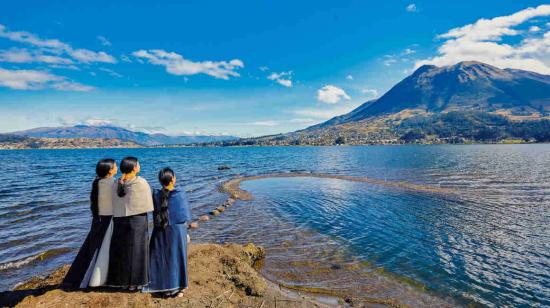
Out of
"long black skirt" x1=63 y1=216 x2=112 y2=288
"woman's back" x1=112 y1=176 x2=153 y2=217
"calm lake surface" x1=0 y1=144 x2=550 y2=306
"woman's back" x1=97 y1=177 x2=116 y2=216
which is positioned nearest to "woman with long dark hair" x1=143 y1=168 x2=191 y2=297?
"woman's back" x1=112 y1=176 x2=153 y2=217

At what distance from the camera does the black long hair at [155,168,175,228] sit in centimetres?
820

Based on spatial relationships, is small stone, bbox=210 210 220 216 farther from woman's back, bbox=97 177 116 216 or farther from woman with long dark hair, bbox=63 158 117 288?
woman's back, bbox=97 177 116 216

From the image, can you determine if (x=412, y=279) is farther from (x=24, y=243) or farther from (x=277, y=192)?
(x=277, y=192)

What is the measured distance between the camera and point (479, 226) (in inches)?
779

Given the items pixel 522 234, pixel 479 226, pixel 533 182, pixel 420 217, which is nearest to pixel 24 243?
pixel 420 217

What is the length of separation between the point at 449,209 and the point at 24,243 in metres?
30.6

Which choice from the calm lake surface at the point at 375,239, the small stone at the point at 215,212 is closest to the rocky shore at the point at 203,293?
the calm lake surface at the point at 375,239

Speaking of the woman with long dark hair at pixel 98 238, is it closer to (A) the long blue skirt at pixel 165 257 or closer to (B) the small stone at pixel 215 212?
(A) the long blue skirt at pixel 165 257

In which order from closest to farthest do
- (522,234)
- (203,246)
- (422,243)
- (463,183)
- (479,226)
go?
(203,246) → (422,243) → (522,234) → (479,226) → (463,183)

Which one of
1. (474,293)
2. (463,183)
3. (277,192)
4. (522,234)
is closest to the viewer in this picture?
(474,293)

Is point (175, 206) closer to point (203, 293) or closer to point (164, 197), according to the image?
point (164, 197)

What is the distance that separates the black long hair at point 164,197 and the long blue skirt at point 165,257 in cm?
26

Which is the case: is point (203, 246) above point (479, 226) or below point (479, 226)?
above

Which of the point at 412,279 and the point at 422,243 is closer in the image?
the point at 412,279
